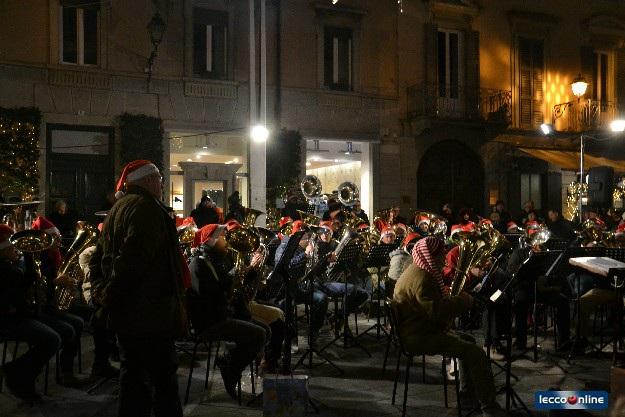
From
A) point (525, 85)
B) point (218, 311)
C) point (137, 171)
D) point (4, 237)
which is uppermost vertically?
point (525, 85)

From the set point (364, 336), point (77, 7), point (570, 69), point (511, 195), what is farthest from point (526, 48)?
point (364, 336)

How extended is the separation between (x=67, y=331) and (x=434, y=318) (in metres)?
3.55

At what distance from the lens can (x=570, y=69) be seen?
874 inches

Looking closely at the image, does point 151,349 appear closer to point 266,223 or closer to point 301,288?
point 301,288

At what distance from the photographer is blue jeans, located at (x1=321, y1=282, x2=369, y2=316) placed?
8977mm

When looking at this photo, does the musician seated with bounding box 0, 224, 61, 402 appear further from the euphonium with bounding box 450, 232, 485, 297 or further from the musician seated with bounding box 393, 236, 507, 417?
the euphonium with bounding box 450, 232, 485, 297

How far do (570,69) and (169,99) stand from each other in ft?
44.0

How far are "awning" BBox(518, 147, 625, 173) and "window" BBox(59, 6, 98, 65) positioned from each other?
1293cm

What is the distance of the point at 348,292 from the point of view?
907 cm

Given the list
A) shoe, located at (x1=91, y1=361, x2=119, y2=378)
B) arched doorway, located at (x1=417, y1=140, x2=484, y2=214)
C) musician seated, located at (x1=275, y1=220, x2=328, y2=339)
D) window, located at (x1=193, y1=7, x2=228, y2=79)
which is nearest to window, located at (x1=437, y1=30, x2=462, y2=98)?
arched doorway, located at (x1=417, y1=140, x2=484, y2=214)

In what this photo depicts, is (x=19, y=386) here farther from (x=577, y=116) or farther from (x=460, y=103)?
(x=577, y=116)

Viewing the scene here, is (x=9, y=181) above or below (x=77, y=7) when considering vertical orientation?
below

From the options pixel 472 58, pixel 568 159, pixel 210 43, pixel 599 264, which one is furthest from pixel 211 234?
pixel 568 159

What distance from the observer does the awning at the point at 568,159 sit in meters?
20.2
